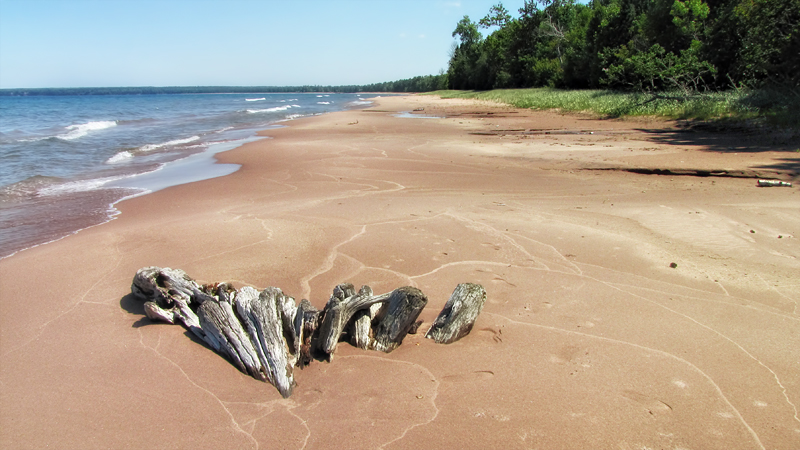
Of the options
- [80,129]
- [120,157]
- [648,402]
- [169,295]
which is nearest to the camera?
[648,402]

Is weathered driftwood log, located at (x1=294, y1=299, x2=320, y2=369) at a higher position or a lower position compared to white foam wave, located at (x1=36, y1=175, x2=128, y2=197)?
higher

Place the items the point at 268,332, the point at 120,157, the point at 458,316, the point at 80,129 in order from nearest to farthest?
the point at 268,332 < the point at 458,316 < the point at 120,157 < the point at 80,129

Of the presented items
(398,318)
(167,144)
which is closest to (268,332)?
(398,318)

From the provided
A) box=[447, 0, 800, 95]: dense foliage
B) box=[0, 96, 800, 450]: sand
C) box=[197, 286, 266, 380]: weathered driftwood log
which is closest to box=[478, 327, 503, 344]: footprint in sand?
box=[0, 96, 800, 450]: sand

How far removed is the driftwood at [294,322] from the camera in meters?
3.14

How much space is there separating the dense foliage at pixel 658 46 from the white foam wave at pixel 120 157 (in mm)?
19407

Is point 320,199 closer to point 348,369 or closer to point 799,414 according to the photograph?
point 348,369

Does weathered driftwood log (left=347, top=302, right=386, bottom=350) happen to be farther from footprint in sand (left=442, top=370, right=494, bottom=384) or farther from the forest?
the forest

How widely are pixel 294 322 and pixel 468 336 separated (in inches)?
48.1

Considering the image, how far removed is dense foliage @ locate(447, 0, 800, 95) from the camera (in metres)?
16.1

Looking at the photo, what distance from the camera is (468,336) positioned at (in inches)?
140

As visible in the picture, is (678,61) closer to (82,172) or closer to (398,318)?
(82,172)

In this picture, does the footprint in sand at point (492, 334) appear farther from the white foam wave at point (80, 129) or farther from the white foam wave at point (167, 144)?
the white foam wave at point (80, 129)

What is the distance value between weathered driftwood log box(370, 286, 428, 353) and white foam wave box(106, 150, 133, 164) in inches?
499
